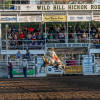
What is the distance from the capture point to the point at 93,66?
2381 cm

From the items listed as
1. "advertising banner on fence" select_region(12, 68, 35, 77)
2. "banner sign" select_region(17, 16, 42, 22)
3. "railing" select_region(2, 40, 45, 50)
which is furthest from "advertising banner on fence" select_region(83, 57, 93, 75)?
"banner sign" select_region(17, 16, 42, 22)

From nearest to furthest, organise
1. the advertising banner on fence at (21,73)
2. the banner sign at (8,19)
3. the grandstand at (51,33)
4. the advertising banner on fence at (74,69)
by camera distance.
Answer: the advertising banner on fence at (21,73) < the advertising banner on fence at (74,69) < the grandstand at (51,33) < the banner sign at (8,19)

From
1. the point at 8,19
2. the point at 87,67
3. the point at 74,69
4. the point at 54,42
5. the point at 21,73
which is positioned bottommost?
the point at 21,73

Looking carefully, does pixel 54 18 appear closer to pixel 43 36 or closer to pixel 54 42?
pixel 43 36

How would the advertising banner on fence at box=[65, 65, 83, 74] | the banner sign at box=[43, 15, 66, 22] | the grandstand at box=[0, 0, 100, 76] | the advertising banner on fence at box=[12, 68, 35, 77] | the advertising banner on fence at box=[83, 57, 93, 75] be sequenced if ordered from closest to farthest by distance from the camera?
the advertising banner on fence at box=[12, 68, 35, 77]
the advertising banner on fence at box=[65, 65, 83, 74]
the advertising banner on fence at box=[83, 57, 93, 75]
the grandstand at box=[0, 0, 100, 76]
the banner sign at box=[43, 15, 66, 22]

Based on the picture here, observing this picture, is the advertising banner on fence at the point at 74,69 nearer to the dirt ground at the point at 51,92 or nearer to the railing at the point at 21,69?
the railing at the point at 21,69

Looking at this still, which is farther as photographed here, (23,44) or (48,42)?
(48,42)

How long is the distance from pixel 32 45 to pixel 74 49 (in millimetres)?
3986

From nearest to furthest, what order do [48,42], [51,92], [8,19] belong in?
1. [51,92]
2. [8,19]
3. [48,42]

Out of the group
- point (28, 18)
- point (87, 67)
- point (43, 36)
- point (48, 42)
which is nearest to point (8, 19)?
point (28, 18)

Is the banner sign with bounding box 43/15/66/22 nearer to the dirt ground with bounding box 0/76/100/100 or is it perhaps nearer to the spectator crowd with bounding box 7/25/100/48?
the spectator crowd with bounding box 7/25/100/48

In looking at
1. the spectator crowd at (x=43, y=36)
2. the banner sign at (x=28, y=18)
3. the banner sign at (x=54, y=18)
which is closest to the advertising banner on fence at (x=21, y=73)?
the spectator crowd at (x=43, y=36)

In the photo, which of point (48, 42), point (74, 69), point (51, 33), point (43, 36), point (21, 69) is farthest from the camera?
point (48, 42)

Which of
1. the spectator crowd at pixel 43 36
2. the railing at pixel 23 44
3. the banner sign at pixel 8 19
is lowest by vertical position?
the railing at pixel 23 44
